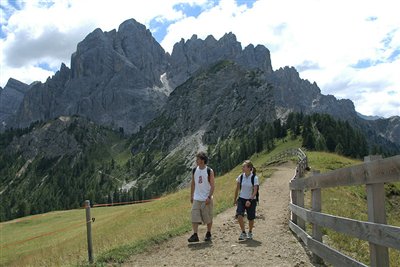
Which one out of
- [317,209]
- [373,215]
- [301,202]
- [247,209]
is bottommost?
[247,209]

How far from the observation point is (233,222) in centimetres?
1897

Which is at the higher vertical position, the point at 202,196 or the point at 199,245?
the point at 202,196

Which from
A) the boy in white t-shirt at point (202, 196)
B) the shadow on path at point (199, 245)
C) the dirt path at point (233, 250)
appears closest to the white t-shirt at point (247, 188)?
the boy in white t-shirt at point (202, 196)

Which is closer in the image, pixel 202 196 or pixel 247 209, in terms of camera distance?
pixel 202 196

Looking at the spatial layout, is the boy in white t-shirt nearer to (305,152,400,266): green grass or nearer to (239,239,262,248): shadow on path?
(239,239,262,248): shadow on path

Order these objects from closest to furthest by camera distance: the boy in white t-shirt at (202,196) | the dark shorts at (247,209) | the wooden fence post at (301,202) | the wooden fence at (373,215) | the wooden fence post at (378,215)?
the wooden fence at (373,215) → the wooden fence post at (378,215) → the wooden fence post at (301,202) → the boy in white t-shirt at (202,196) → the dark shorts at (247,209)

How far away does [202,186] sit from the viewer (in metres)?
14.4

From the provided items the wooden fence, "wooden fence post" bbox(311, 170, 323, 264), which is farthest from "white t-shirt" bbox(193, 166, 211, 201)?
the wooden fence

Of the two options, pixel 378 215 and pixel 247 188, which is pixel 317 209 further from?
pixel 247 188

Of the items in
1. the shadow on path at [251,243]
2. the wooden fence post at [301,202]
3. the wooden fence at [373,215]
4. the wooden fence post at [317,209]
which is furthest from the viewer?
the shadow on path at [251,243]

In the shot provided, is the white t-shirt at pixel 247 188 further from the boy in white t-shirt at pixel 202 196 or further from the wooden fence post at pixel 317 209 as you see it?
the wooden fence post at pixel 317 209

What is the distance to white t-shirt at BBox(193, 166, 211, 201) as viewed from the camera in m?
14.3

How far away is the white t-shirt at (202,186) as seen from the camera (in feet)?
47.0

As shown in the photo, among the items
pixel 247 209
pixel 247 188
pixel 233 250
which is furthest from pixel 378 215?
pixel 247 188
